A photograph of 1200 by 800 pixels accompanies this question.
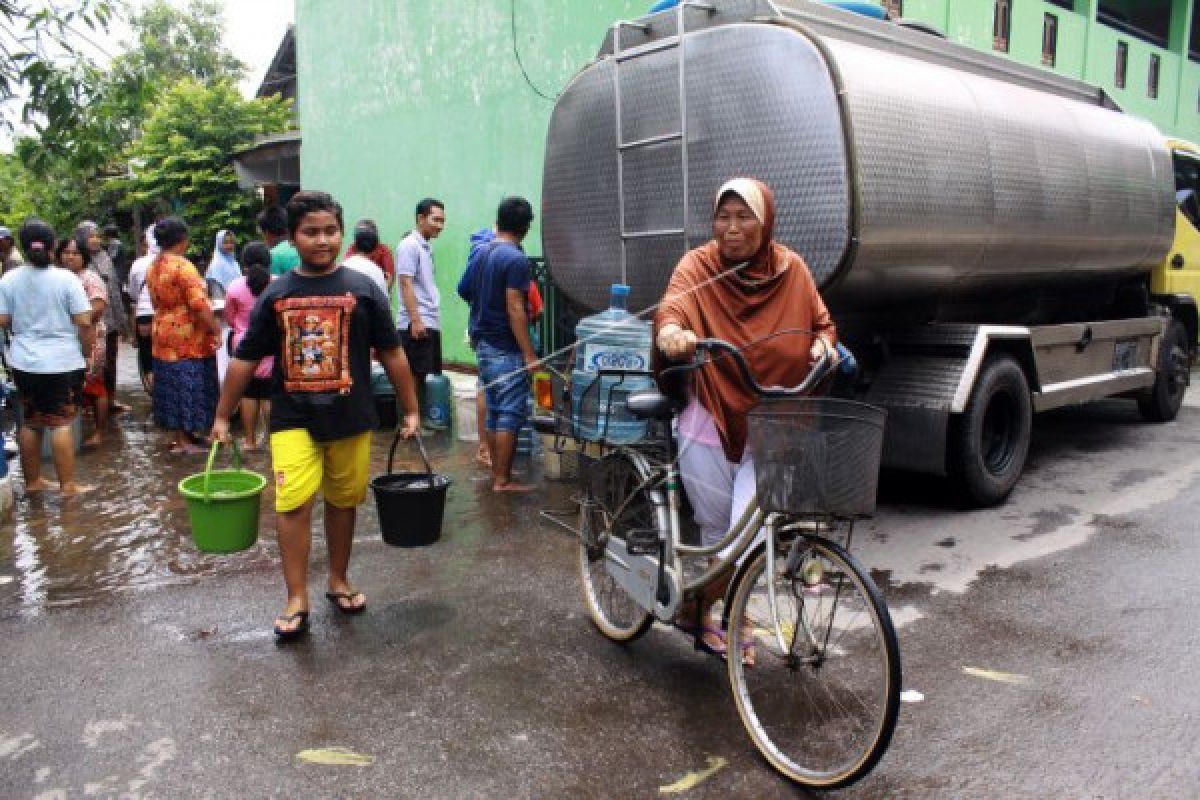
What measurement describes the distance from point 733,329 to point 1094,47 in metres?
18.8

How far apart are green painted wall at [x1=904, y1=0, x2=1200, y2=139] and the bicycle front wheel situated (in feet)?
39.5

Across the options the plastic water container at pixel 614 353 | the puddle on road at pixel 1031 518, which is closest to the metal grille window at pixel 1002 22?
the puddle on road at pixel 1031 518

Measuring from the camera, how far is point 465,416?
7.79 metres

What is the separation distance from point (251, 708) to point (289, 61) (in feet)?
→ 82.3

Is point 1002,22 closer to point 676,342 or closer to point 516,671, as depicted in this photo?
point 676,342

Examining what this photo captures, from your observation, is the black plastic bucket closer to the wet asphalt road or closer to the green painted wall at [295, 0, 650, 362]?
the wet asphalt road

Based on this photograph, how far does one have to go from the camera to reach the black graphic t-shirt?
363 cm

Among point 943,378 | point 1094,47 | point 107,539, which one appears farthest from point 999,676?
point 1094,47

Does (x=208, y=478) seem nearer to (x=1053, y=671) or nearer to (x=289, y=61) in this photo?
(x=1053, y=671)

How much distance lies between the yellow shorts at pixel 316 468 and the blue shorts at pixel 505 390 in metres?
2.07

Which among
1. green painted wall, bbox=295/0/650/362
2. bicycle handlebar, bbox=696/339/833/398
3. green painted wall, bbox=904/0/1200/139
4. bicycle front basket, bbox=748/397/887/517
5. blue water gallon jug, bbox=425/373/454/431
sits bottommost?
blue water gallon jug, bbox=425/373/454/431

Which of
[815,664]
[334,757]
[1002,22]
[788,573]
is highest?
[1002,22]

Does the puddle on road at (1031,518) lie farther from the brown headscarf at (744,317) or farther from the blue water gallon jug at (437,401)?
the blue water gallon jug at (437,401)

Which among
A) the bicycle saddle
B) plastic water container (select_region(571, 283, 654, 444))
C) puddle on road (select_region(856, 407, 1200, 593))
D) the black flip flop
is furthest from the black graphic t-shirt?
puddle on road (select_region(856, 407, 1200, 593))
